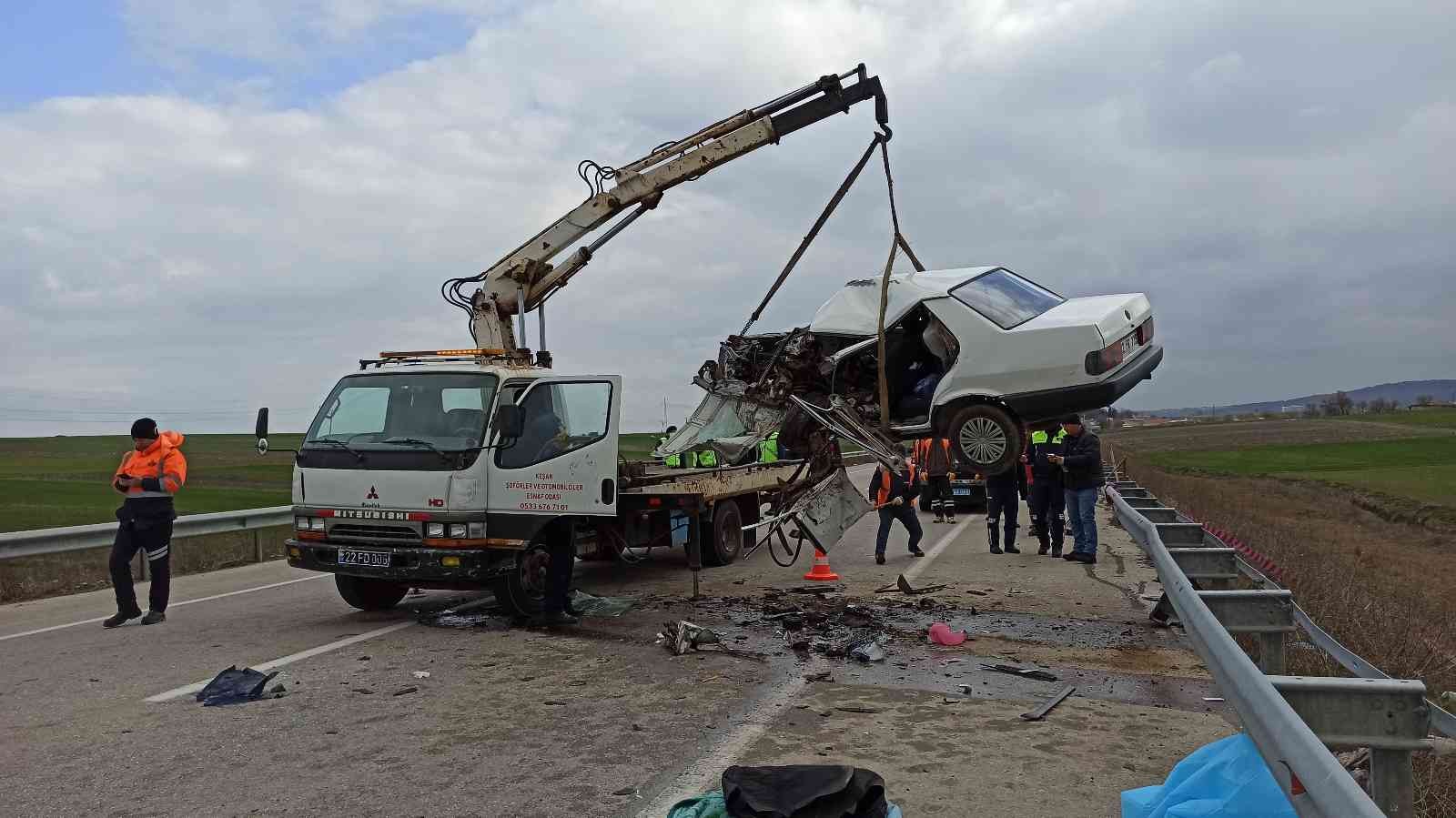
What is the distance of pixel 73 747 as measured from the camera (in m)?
4.98

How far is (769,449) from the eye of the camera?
11.4 metres

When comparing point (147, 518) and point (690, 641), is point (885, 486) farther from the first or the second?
point (147, 518)

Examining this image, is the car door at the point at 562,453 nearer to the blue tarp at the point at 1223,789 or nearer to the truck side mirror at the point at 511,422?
the truck side mirror at the point at 511,422

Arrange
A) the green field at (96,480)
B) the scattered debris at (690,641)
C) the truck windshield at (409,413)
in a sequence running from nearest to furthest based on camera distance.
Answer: the scattered debris at (690,641) < the truck windshield at (409,413) < the green field at (96,480)

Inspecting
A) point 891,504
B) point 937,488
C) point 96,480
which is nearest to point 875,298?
point 891,504

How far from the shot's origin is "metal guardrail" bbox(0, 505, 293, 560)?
32.3 ft

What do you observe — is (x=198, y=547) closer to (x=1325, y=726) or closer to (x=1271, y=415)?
(x=1325, y=726)

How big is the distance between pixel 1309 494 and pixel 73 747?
98.9ft

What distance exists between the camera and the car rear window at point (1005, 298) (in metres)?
7.95

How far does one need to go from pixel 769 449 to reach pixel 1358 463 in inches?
1404

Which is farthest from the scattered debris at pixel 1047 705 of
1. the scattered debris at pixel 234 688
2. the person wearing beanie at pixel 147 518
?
the person wearing beanie at pixel 147 518

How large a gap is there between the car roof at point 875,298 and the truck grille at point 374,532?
3824 mm

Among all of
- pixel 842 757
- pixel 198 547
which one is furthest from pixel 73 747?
pixel 198 547

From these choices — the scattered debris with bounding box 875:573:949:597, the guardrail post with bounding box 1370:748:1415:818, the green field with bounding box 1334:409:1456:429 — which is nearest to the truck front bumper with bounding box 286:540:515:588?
the scattered debris with bounding box 875:573:949:597
